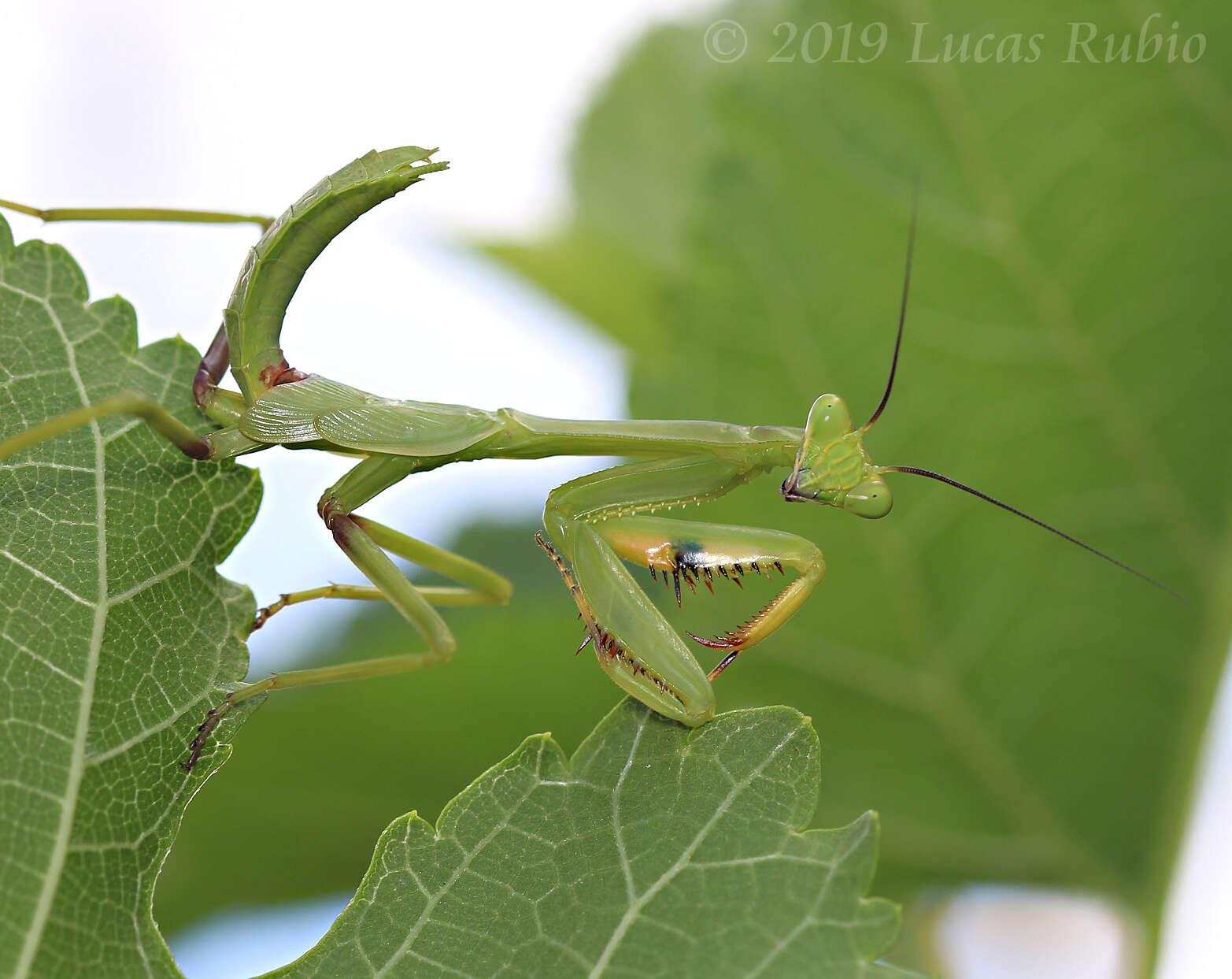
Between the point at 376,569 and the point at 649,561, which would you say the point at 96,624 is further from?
the point at 649,561

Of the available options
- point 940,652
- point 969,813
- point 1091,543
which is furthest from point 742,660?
point 1091,543

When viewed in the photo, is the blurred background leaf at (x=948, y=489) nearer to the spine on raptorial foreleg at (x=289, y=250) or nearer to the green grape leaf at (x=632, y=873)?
the spine on raptorial foreleg at (x=289, y=250)

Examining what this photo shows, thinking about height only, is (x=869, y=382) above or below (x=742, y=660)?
above

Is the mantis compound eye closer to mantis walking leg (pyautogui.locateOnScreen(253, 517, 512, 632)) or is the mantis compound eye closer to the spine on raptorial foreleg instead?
mantis walking leg (pyautogui.locateOnScreen(253, 517, 512, 632))

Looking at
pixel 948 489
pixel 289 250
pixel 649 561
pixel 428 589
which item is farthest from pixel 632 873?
pixel 948 489

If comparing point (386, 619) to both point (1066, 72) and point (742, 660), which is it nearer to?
point (742, 660)

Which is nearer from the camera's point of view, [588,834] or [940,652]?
[588,834]

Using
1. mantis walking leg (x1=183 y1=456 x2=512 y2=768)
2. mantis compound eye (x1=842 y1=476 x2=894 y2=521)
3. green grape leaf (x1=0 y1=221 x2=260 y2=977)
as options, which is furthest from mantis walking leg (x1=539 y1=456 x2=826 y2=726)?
green grape leaf (x1=0 y1=221 x2=260 y2=977)
